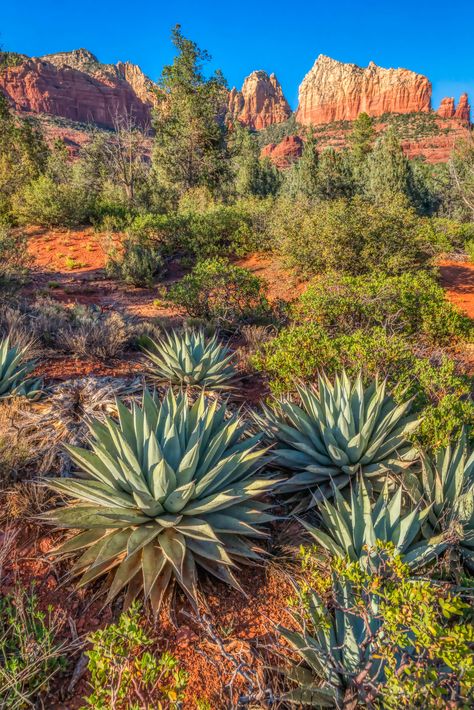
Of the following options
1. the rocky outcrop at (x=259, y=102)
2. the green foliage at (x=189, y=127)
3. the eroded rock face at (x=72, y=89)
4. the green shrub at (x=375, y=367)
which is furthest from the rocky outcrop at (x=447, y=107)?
the green shrub at (x=375, y=367)

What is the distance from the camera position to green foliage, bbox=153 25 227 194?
19234mm

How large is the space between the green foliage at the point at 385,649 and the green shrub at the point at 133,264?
9.97 m

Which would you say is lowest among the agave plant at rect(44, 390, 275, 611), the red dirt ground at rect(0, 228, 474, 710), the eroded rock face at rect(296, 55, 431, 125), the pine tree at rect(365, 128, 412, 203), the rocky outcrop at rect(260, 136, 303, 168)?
the red dirt ground at rect(0, 228, 474, 710)

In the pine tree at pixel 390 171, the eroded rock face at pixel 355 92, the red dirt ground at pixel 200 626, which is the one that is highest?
the eroded rock face at pixel 355 92

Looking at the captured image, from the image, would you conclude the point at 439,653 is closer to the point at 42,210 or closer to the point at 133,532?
the point at 133,532

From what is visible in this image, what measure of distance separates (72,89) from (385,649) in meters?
119

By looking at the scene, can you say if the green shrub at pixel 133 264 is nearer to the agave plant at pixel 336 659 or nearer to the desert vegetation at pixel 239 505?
the desert vegetation at pixel 239 505

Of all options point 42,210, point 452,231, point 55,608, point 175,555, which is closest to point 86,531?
point 55,608

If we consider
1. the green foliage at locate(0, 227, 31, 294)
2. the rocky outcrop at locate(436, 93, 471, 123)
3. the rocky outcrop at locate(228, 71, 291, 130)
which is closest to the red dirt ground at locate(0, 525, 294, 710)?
the green foliage at locate(0, 227, 31, 294)

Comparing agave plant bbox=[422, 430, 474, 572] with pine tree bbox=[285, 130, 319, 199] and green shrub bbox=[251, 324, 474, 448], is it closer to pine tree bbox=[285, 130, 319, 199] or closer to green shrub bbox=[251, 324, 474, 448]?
green shrub bbox=[251, 324, 474, 448]

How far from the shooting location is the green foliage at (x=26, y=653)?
172 cm

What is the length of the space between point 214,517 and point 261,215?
12.7 m

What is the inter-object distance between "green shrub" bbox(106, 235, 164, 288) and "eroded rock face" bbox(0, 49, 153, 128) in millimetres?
80568

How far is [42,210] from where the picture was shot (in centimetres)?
1459
